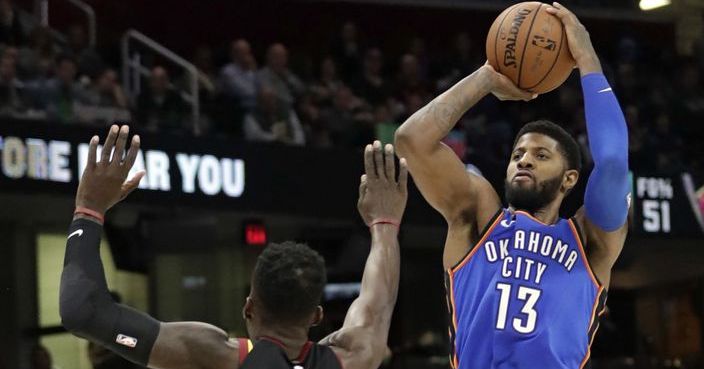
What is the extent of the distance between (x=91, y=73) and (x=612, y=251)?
820 centimetres

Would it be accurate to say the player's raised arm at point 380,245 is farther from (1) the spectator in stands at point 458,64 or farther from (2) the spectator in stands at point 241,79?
(1) the spectator in stands at point 458,64

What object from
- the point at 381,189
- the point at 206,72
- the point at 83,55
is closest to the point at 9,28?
the point at 83,55

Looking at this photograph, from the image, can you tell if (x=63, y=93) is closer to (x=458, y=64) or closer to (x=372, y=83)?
(x=372, y=83)

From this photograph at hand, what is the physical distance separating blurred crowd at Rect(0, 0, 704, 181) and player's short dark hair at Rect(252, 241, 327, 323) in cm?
777

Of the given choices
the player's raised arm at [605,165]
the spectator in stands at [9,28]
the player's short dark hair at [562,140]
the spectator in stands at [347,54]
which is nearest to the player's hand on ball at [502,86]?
the player's short dark hair at [562,140]

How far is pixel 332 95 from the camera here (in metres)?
14.1

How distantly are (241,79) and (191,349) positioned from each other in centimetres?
1002

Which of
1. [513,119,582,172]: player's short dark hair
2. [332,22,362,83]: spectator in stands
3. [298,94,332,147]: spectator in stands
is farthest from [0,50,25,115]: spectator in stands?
[513,119,582,172]: player's short dark hair

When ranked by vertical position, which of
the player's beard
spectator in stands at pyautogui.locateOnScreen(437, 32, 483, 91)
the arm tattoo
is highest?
spectator in stands at pyautogui.locateOnScreen(437, 32, 483, 91)

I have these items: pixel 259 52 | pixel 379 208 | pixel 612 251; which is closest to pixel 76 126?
pixel 259 52

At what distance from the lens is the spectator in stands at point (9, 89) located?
10984mm

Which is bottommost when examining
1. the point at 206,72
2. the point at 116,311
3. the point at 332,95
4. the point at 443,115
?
the point at 116,311

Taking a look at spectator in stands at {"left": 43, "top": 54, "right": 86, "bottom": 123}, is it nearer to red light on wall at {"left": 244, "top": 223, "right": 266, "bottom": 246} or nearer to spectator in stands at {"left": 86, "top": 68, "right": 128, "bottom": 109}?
spectator in stands at {"left": 86, "top": 68, "right": 128, "bottom": 109}

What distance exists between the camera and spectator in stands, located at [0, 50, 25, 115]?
10984mm
